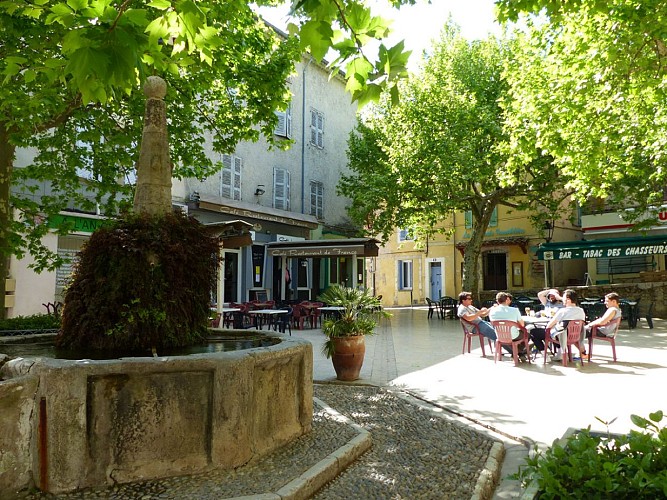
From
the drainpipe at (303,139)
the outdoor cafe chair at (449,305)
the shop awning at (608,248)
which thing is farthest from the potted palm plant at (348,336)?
the shop awning at (608,248)

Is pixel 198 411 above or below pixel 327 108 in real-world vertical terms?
below

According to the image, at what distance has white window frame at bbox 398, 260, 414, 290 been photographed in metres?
30.2

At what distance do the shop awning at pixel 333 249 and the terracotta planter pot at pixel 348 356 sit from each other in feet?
32.3

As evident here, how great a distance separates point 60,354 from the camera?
4.10 metres

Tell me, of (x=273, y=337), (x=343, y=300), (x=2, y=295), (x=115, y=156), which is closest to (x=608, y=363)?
(x=343, y=300)

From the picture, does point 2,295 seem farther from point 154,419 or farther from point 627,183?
point 627,183

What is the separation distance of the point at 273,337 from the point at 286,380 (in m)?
1.07

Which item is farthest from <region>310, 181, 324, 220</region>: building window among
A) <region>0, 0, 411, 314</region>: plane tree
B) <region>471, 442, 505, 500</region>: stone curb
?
<region>471, 442, 505, 500</region>: stone curb

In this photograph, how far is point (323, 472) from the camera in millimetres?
3566

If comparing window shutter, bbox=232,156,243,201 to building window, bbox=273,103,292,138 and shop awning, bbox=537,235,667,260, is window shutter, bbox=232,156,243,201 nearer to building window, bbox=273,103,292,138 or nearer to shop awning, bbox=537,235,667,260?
building window, bbox=273,103,292,138

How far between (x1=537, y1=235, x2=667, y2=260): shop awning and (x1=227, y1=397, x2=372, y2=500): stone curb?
709 inches

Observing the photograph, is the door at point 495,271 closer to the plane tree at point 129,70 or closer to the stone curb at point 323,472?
the plane tree at point 129,70

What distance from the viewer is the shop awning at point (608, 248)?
18906 mm

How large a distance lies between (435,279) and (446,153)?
12884 millimetres
